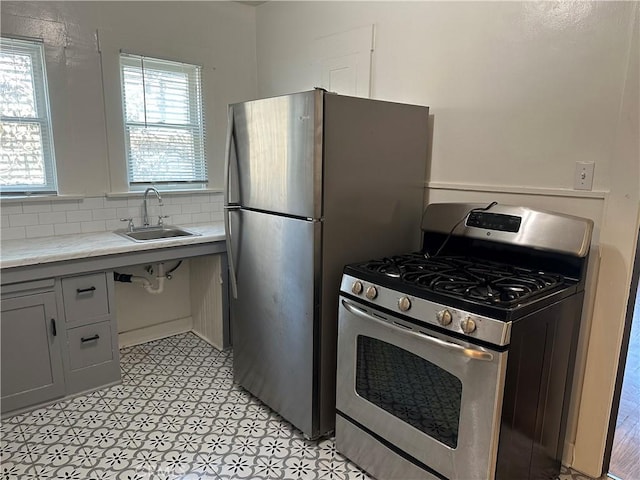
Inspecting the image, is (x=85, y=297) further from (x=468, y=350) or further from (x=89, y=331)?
(x=468, y=350)

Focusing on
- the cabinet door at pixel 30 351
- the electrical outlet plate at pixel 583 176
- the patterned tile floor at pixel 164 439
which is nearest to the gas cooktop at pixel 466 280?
the electrical outlet plate at pixel 583 176

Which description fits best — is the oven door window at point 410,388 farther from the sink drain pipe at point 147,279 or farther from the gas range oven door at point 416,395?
the sink drain pipe at point 147,279

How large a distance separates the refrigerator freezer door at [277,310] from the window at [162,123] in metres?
1.08

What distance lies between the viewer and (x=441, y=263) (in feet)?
6.67

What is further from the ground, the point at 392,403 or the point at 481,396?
the point at 481,396

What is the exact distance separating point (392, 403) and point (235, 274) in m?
1.17

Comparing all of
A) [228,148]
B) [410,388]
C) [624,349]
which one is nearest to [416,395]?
[410,388]

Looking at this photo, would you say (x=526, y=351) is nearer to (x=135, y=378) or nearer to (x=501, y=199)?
(x=501, y=199)

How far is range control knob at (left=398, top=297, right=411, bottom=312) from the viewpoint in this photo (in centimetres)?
166

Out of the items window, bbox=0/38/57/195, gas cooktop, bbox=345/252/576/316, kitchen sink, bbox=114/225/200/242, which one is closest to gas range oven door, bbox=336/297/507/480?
gas cooktop, bbox=345/252/576/316

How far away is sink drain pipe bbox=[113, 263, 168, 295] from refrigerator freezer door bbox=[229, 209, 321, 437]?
2.85 ft

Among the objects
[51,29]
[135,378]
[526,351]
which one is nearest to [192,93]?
[51,29]

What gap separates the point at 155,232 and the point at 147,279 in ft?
1.16

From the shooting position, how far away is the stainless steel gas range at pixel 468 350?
1486 mm
